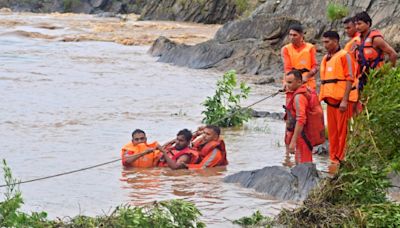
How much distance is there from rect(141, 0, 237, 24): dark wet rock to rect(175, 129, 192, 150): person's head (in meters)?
40.2

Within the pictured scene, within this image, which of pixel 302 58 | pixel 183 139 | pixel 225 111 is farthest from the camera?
pixel 225 111

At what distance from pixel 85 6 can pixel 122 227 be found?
63306 millimetres

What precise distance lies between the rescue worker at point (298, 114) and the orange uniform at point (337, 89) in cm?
41

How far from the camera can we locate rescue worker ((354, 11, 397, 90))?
10.4 metres

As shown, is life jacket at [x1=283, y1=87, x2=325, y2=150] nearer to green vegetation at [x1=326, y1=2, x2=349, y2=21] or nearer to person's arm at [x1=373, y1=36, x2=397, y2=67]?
person's arm at [x1=373, y1=36, x2=397, y2=67]

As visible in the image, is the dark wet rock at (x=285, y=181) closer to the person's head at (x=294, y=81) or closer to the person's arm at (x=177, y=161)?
the person's head at (x=294, y=81)

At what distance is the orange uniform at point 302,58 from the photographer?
11922 mm

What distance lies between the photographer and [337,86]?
34.5 ft

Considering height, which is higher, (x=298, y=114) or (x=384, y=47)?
(x=384, y=47)

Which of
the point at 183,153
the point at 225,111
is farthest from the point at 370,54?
the point at 225,111

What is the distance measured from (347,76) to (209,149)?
2.10m

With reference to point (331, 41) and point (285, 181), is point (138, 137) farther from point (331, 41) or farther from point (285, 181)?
point (331, 41)

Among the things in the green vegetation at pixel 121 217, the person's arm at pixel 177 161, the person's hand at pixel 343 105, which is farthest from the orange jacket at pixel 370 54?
the green vegetation at pixel 121 217

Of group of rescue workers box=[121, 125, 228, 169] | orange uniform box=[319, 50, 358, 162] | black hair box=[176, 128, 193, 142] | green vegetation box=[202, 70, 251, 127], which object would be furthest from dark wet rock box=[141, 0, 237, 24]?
orange uniform box=[319, 50, 358, 162]
